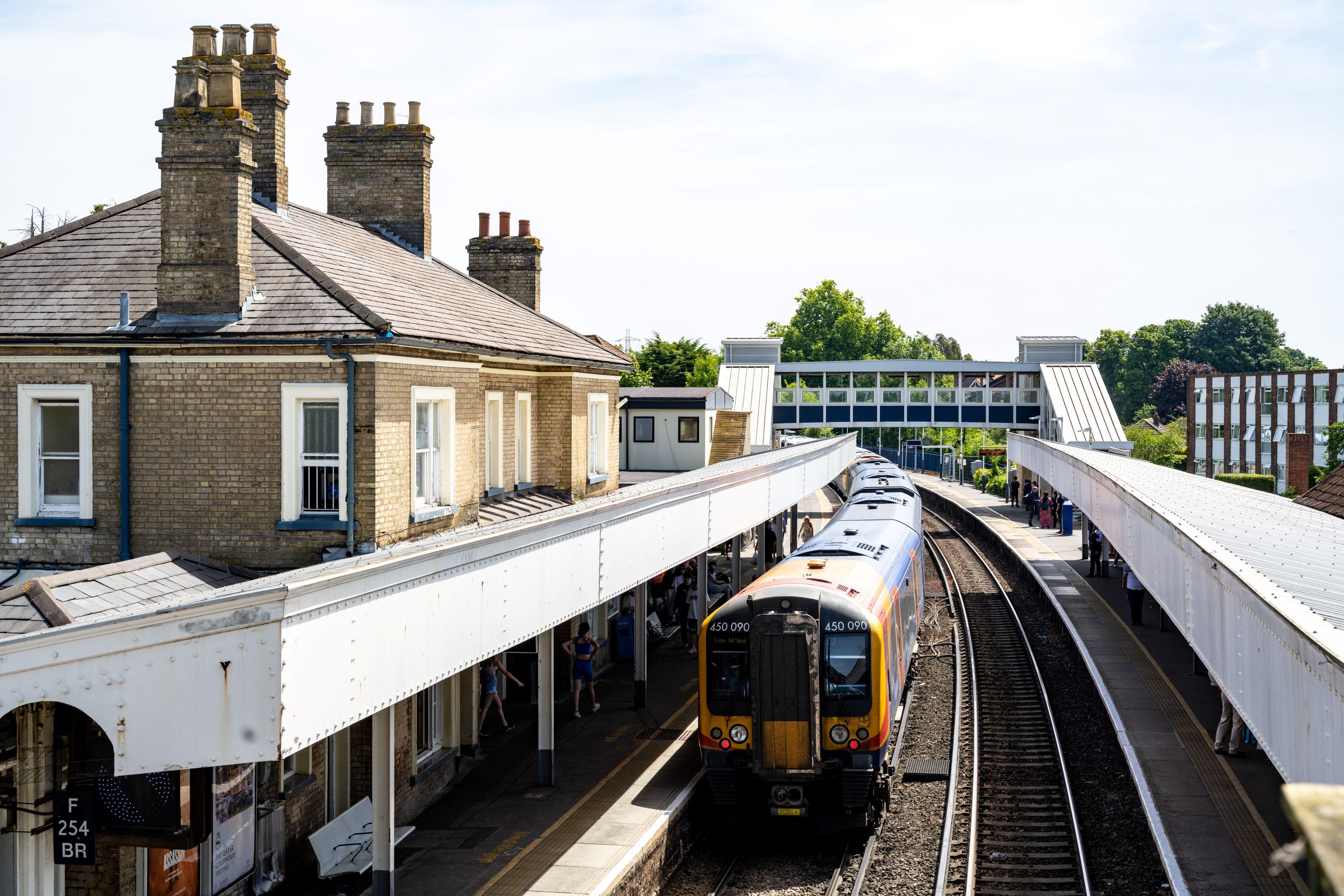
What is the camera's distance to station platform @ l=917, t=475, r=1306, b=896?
35.0 ft

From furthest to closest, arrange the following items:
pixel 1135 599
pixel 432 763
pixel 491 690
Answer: pixel 1135 599, pixel 491 690, pixel 432 763

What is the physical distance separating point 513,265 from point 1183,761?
46.8 feet

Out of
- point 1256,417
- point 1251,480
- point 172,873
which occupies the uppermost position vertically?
point 1256,417

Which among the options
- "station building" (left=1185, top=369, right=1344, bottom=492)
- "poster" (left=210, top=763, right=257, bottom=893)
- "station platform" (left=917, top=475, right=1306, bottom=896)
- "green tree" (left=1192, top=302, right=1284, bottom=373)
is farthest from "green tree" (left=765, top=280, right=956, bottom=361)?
"poster" (left=210, top=763, right=257, bottom=893)

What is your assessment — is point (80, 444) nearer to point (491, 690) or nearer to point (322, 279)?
point (322, 279)

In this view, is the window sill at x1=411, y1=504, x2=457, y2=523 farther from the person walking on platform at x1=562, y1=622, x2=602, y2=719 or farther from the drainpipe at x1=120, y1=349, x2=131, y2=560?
the person walking on platform at x1=562, y1=622, x2=602, y2=719

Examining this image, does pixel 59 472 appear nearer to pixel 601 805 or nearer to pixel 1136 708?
pixel 601 805

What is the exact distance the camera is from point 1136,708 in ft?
54.7

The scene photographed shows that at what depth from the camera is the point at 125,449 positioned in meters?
11.6

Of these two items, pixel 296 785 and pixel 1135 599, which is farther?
pixel 1135 599

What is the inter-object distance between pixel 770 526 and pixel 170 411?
17.6m

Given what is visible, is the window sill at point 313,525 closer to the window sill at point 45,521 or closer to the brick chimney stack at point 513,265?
the window sill at point 45,521

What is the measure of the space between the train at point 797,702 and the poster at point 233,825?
14.6 feet

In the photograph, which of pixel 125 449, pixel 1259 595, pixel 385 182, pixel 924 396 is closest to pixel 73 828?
pixel 125 449
